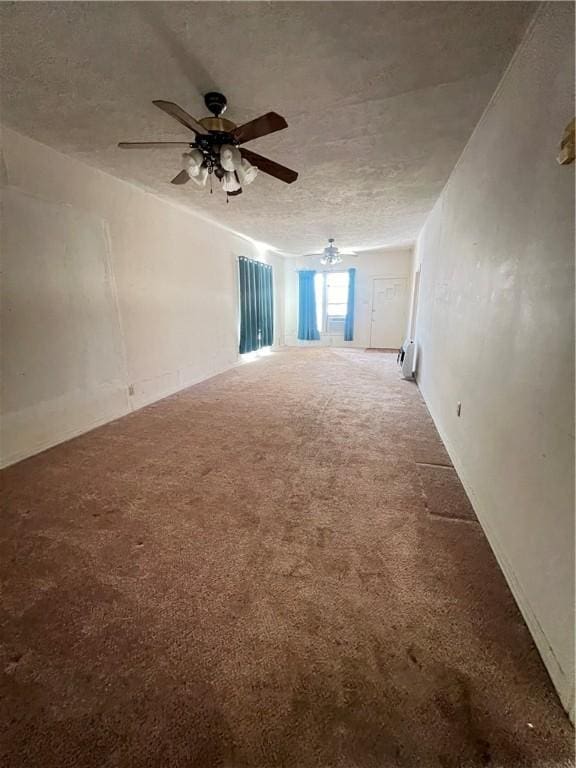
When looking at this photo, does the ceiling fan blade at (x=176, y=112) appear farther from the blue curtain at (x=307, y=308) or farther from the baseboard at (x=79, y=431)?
the blue curtain at (x=307, y=308)

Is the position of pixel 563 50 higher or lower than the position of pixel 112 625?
higher

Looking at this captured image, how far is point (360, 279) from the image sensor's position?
773 cm

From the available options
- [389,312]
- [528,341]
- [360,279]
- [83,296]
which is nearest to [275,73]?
[528,341]

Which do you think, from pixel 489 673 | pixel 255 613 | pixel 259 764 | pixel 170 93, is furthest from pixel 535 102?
pixel 259 764

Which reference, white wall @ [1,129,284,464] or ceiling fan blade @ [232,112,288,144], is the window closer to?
white wall @ [1,129,284,464]

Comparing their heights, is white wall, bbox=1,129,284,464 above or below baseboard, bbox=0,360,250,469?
above

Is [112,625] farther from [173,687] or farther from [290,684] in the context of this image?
[290,684]

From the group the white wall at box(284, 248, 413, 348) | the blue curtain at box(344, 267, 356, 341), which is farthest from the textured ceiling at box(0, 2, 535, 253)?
the blue curtain at box(344, 267, 356, 341)

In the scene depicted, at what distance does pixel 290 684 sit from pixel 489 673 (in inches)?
25.8

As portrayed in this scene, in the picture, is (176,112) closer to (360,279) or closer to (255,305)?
(255,305)

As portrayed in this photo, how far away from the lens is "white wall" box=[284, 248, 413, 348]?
7.34m

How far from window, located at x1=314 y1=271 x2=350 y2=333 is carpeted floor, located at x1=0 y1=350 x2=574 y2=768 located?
641 centimetres

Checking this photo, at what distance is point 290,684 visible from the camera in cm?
97

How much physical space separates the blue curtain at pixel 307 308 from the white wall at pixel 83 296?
13.1ft
